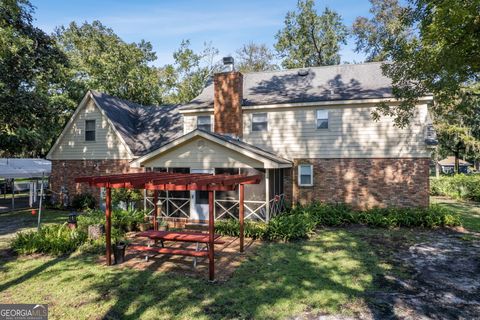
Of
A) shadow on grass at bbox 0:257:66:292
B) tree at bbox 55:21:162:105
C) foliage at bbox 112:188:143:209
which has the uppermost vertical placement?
tree at bbox 55:21:162:105

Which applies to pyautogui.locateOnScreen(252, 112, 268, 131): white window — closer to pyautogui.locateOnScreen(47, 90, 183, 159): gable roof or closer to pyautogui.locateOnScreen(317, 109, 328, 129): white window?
pyautogui.locateOnScreen(317, 109, 328, 129): white window

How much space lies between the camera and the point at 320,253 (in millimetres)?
10680

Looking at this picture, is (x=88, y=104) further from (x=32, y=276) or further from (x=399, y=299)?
(x=399, y=299)

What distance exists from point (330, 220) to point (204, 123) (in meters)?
9.20

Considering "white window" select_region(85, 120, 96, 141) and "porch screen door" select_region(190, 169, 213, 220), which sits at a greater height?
"white window" select_region(85, 120, 96, 141)

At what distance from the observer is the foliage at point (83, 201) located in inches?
777

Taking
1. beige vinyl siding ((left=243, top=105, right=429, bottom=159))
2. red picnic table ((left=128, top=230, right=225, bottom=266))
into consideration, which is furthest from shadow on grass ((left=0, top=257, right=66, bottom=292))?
beige vinyl siding ((left=243, top=105, right=429, bottom=159))

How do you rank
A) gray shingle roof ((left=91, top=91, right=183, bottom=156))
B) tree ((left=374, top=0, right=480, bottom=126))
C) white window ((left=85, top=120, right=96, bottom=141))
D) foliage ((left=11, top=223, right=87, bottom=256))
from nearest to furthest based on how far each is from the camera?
1. tree ((left=374, top=0, right=480, bottom=126))
2. foliage ((left=11, top=223, right=87, bottom=256))
3. gray shingle roof ((left=91, top=91, right=183, bottom=156))
4. white window ((left=85, top=120, right=96, bottom=141))

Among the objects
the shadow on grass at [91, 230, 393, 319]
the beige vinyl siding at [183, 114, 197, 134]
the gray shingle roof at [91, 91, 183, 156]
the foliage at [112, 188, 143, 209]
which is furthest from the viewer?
the gray shingle roof at [91, 91, 183, 156]

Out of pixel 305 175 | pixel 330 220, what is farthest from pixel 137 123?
pixel 330 220

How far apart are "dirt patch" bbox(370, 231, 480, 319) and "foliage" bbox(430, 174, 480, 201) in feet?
53.0

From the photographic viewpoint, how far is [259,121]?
1791cm

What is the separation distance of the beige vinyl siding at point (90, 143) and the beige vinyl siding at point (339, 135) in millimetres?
8493

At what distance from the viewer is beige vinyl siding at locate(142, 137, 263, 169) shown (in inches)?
577
